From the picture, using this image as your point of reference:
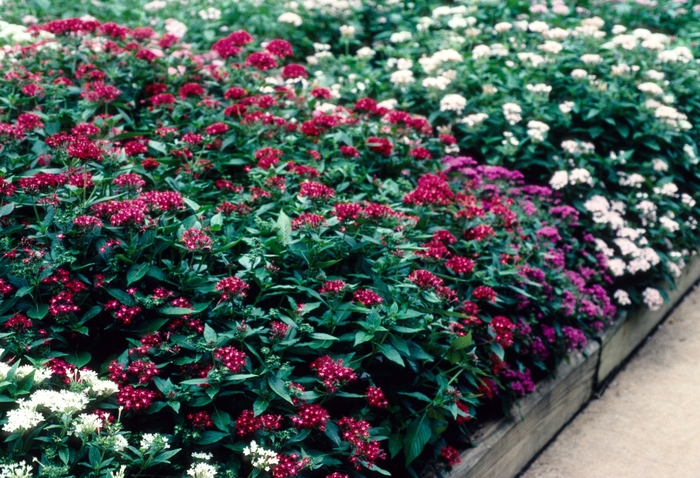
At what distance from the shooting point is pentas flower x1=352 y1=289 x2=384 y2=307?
8.59 ft

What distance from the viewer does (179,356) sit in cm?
252

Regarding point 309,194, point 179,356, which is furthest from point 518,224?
point 179,356

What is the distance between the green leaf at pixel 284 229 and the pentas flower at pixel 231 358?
0.59 meters

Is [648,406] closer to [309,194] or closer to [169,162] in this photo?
[309,194]

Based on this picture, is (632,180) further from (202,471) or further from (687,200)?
(202,471)

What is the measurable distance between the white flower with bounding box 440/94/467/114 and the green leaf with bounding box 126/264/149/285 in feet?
9.71

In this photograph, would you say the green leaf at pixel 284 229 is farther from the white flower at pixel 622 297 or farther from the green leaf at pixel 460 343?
the white flower at pixel 622 297

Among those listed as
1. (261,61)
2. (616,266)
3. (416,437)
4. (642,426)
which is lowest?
(642,426)

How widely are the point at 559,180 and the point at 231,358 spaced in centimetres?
300

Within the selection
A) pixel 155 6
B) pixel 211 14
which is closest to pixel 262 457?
pixel 211 14

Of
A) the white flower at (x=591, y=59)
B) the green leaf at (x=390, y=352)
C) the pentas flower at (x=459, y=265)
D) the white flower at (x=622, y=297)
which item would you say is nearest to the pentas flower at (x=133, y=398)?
the green leaf at (x=390, y=352)

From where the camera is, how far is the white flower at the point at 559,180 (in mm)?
4582

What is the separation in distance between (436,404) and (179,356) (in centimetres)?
100

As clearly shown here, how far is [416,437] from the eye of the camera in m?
2.70
